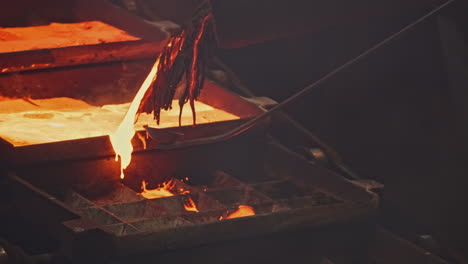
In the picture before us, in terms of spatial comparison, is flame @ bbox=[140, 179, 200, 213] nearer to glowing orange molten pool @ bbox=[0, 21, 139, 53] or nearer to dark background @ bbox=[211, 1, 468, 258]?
dark background @ bbox=[211, 1, 468, 258]

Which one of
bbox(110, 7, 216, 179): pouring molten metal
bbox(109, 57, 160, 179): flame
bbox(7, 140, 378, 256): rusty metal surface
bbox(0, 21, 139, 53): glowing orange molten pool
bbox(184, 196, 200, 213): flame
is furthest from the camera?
bbox(0, 21, 139, 53): glowing orange molten pool

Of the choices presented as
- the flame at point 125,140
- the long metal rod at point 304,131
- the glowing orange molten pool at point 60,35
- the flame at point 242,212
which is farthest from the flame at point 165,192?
the glowing orange molten pool at point 60,35

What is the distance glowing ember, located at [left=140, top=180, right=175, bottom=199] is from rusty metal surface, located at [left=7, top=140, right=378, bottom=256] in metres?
0.06

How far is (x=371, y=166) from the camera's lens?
4461 mm

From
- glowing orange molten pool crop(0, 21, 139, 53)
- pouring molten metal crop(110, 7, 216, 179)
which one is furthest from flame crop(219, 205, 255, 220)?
glowing orange molten pool crop(0, 21, 139, 53)

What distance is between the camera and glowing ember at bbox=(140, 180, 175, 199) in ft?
12.9

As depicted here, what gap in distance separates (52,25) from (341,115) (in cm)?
190

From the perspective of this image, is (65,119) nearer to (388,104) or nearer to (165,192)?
(165,192)

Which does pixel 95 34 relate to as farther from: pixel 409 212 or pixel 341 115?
pixel 409 212

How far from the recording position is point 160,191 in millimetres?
3990

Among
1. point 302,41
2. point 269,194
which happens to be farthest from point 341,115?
point 269,194

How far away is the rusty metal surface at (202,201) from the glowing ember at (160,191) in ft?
0.20

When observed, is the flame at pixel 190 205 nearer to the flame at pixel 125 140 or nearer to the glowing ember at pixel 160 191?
the glowing ember at pixel 160 191

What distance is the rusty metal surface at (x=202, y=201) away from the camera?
3.22 meters
